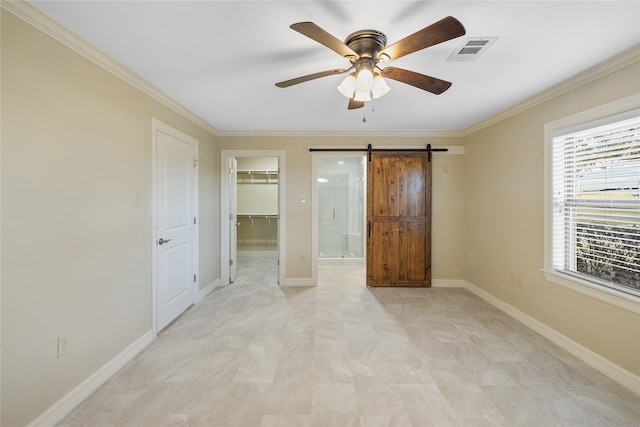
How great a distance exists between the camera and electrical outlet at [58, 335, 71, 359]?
165 cm

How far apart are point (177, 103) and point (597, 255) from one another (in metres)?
4.29

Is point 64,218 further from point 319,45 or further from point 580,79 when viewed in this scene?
point 580,79

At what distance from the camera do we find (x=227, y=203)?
165 inches

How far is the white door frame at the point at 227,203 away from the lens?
163 inches

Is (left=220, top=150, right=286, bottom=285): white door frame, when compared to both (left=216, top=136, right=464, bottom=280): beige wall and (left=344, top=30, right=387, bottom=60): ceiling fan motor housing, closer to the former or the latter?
(left=216, top=136, right=464, bottom=280): beige wall

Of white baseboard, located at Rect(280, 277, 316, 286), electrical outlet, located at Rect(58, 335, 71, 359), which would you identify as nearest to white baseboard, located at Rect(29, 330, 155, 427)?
electrical outlet, located at Rect(58, 335, 71, 359)

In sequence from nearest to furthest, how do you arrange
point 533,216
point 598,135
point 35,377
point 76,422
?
1. point 35,377
2. point 76,422
3. point 598,135
4. point 533,216

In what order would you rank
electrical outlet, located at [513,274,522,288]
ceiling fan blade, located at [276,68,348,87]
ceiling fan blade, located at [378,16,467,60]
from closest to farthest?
ceiling fan blade, located at [378,16,467,60]
ceiling fan blade, located at [276,68,348,87]
electrical outlet, located at [513,274,522,288]

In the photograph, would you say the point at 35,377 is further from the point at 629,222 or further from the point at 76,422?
the point at 629,222

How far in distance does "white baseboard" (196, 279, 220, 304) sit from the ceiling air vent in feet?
12.4

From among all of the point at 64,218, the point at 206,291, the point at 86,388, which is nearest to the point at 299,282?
the point at 206,291

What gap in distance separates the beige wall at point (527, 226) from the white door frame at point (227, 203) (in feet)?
9.39

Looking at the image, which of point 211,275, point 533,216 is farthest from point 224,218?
point 533,216

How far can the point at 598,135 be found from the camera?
2203 millimetres
